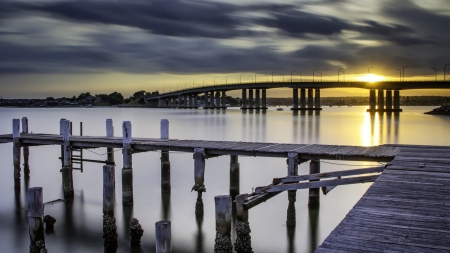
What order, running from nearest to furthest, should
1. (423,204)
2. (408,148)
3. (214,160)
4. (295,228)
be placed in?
1. (423,204)
2. (295,228)
3. (408,148)
4. (214,160)

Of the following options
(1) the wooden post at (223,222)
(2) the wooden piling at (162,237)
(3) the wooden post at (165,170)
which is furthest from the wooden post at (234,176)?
(2) the wooden piling at (162,237)

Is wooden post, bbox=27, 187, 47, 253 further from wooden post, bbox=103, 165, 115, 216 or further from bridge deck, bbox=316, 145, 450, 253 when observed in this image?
bridge deck, bbox=316, 145, 450, 253

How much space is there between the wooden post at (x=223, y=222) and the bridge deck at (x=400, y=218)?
3150 millimetres

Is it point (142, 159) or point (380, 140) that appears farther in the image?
point (380, 140)

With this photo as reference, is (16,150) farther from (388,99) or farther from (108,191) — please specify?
(388,99)

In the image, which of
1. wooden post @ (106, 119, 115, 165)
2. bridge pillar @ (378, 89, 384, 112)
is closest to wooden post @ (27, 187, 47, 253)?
wooden post @ (106, 119, 115, 165)

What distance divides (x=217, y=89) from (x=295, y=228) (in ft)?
425

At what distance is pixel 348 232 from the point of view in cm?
562

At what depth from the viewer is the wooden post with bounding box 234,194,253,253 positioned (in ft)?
34.8

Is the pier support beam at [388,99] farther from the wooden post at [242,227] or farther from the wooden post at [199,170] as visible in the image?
the wooden post at [242,227]

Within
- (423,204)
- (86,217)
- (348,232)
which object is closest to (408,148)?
(423,204)

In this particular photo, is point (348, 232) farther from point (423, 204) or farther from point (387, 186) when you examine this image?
point (387, 186)

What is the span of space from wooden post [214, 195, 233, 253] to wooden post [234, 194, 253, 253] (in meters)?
0.93

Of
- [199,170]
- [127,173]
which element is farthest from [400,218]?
[127,173]
